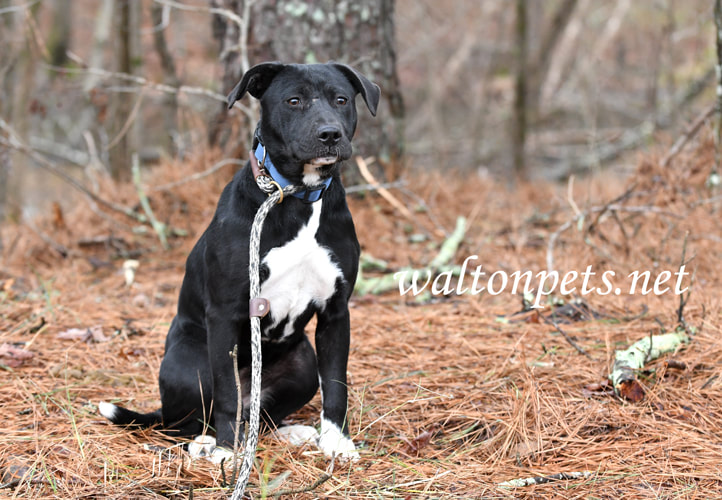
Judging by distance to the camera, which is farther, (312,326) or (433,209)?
(433,209)

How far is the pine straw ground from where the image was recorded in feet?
7.54

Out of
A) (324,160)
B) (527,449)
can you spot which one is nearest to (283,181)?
(324,160)

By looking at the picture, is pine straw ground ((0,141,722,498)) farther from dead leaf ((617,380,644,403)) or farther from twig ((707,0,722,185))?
twig ((707,0,722,185))

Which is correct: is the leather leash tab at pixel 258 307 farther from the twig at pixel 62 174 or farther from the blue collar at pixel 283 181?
the twig at pixel 62 174

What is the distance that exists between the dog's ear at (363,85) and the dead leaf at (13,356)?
201 cm

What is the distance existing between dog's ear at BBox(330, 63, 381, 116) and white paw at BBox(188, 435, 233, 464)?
1.42 meters

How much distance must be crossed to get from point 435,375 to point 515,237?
245 cm

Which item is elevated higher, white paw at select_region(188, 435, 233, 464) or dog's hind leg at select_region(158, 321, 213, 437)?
dog's hind leg at select_region(158, 321, 213, 437)

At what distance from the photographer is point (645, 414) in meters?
2.71

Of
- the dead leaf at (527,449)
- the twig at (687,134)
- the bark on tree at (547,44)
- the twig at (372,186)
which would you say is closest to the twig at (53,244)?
the twig at (372,186)

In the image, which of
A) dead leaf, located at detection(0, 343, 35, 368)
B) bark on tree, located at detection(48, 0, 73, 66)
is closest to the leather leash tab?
dead leaf, located at detection(0, 343, 35, 368)

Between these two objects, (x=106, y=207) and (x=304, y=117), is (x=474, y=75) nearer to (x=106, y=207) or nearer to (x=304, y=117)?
(x=106, y=207)

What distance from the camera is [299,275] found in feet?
8.62

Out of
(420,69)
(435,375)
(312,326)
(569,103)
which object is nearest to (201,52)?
(420,69)
